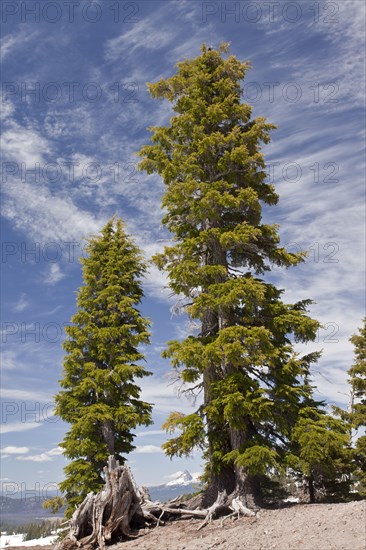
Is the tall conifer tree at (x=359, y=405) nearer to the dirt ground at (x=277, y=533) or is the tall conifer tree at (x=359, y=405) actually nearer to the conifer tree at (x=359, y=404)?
the conifer tree at (x=359, y=404)

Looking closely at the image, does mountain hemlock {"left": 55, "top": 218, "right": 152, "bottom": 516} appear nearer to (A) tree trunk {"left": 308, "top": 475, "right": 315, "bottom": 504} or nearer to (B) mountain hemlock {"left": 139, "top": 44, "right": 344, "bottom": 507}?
(B) mountain hemlock {"left": 139, "top": 44, "right": 344, "bottom": 507}

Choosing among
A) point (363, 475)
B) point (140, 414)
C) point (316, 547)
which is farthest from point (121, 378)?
point (363, 475)

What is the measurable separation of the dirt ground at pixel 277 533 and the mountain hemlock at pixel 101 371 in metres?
6.56

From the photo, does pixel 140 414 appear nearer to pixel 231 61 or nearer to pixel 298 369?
pixel 298 369

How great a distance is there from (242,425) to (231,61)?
1457cm

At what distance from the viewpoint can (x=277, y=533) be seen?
952 cm

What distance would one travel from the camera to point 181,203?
1627 centimetres

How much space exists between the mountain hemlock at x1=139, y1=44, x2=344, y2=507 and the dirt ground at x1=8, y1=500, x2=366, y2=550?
1659mm

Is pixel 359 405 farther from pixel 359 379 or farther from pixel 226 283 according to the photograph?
pixel 226 283

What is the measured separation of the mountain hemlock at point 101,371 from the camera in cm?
1786

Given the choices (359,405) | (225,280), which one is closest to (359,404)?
(359,405)

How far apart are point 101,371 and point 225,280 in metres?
7.35

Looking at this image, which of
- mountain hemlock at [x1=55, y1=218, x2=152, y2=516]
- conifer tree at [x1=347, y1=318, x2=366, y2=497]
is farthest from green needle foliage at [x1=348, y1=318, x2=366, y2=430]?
mountain hemlock at [x1=55, y1=218, x2=152, y2=516]

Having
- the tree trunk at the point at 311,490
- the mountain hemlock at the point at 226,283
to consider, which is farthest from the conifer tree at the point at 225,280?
the tree trunk at the point at 311,490
